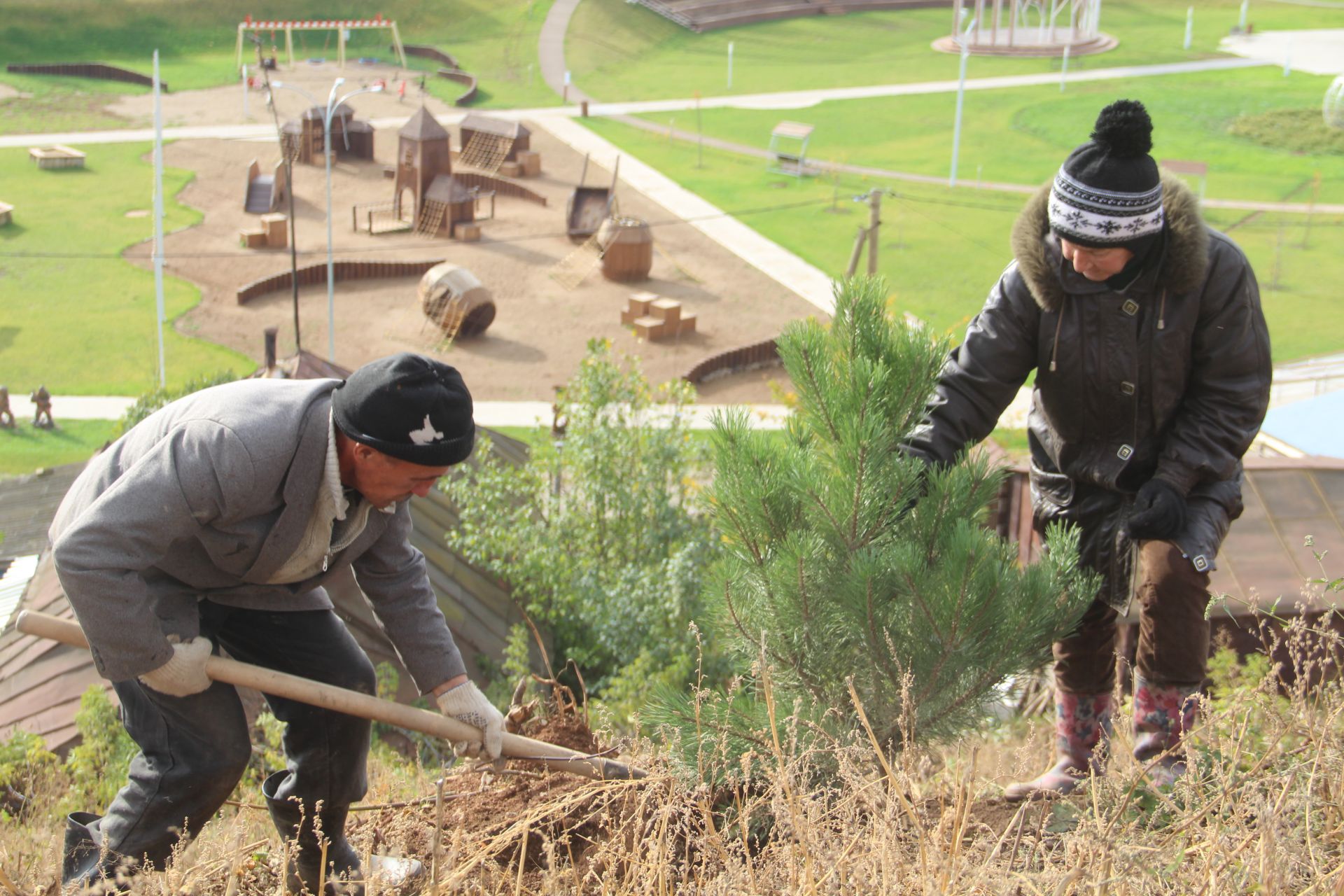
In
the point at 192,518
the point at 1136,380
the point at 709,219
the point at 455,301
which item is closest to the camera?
the point at 192,518

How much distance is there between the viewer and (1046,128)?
35.4 metres

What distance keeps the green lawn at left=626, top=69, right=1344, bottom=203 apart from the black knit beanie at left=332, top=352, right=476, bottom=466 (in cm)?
2856

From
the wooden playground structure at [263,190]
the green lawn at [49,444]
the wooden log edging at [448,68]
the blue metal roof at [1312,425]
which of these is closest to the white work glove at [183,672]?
the blue metal roof at [1312,425]

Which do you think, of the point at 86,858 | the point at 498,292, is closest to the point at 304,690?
the point at 86,858

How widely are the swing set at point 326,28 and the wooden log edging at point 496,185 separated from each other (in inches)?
480

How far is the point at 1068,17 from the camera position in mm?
52000

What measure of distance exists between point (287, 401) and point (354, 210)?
2488 centimetres

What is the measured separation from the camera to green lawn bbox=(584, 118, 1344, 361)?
850 inches

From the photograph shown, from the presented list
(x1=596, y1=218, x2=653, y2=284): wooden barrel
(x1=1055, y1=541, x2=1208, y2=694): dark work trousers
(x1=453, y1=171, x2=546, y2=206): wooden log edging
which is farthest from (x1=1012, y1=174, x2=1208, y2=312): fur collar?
(x1=453, y1=171, x2=546, y2=206): wooden log edging

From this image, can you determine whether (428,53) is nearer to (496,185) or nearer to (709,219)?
(496,185)

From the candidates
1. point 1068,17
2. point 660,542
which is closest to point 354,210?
point 660,542

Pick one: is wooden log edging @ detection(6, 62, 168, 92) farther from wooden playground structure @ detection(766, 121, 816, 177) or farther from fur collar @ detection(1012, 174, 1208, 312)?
fur collar @ detection(1012, 174, 1208, 312)

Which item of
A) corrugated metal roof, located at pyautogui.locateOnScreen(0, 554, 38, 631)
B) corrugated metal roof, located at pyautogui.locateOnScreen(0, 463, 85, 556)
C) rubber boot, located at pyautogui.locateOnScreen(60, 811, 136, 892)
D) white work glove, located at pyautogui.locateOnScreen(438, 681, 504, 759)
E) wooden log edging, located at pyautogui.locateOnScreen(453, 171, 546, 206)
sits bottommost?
wooden log edging, located at pyautogui.locateOnScreen(453, 171, 546, 206)

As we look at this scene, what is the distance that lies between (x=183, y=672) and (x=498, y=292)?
21.0 metres
